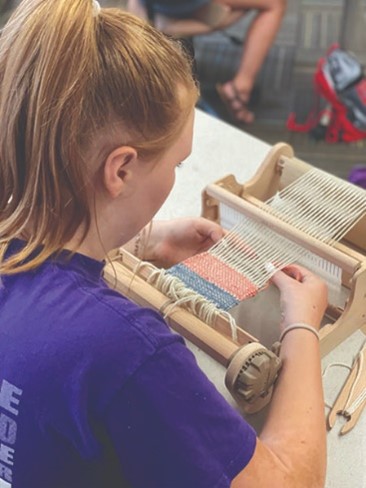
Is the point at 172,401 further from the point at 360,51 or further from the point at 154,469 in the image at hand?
the point at 360,51

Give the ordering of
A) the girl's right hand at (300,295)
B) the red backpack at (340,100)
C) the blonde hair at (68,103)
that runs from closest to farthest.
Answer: the blonde hair at (68,103) < the girl's right hand at (300,295) < the red backpack at (340,100)

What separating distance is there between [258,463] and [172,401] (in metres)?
0.14

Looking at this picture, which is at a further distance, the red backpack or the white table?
the red backpack

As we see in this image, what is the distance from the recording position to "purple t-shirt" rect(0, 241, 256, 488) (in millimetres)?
647

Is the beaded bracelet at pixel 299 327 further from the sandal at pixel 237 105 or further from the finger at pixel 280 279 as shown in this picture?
the sandal at pixel 237 105

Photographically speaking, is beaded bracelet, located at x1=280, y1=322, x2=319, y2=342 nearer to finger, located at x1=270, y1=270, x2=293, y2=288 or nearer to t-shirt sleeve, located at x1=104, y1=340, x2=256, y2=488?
finger, located at x1=270, y1=270, x2=293, y2=288

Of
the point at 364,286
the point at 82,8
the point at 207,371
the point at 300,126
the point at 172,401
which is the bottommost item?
the point at 300,126

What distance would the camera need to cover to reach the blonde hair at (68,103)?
25.1 inches

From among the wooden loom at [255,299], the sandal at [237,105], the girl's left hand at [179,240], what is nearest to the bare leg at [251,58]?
the sandal at [237,105]

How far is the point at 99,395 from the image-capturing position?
0.64 m

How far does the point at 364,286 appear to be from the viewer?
1012mm

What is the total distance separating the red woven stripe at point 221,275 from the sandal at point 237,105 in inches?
71.3

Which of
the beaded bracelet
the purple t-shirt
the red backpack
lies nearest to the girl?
the purple t-shirt

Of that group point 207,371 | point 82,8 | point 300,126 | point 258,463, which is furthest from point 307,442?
point 300,126
